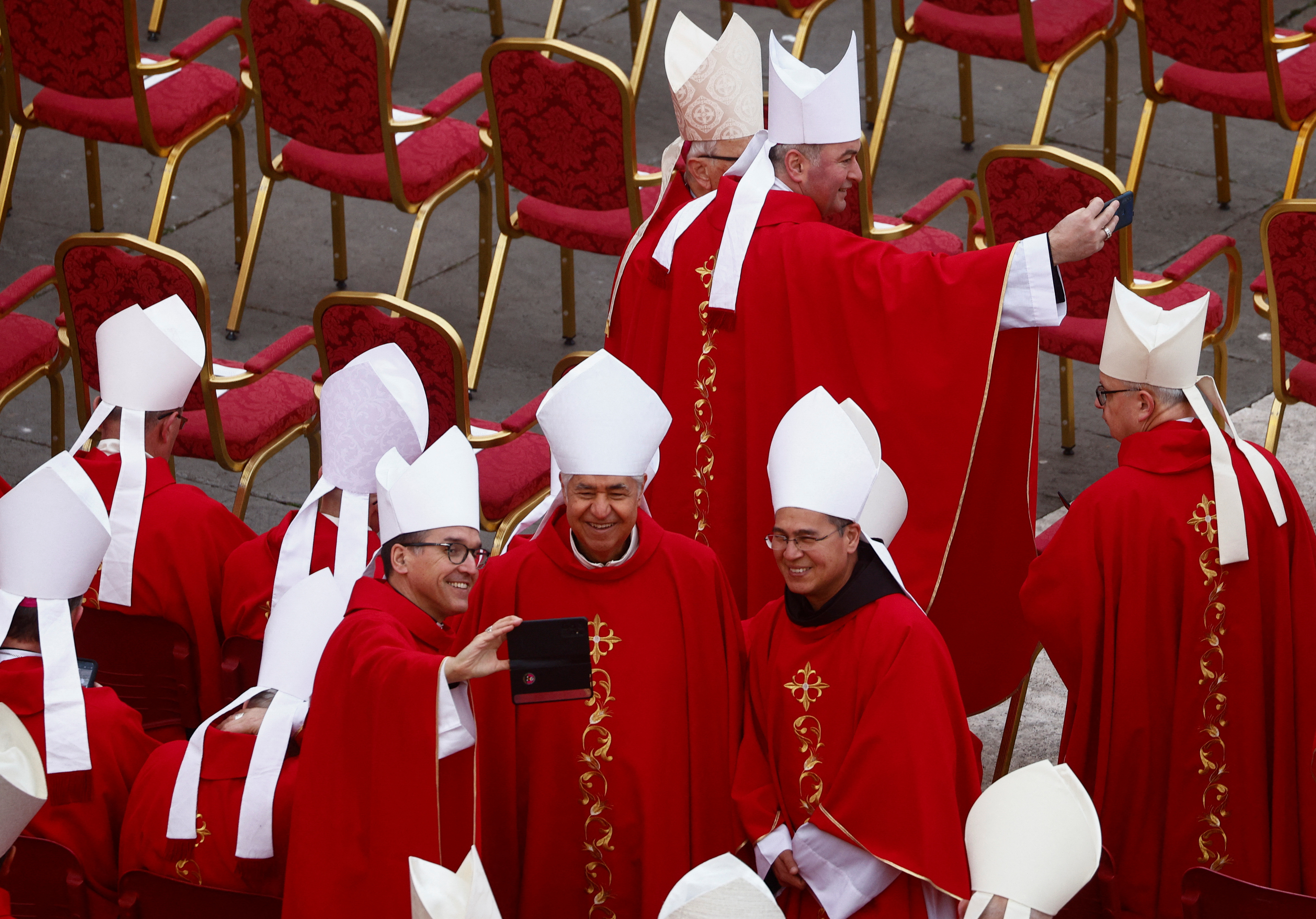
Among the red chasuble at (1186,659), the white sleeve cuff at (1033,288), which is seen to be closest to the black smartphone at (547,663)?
the red chasuble at (1186,659)

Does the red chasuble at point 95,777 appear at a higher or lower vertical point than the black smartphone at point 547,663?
lower

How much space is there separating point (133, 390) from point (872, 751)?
222cm

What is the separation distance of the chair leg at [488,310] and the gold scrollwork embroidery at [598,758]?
2740 millimetres

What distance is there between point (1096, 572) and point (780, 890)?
3.31 ft

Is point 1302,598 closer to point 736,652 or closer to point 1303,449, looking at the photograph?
point 736,652

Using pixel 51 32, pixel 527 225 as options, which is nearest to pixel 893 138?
pixel 527 225

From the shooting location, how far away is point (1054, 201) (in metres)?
5.11

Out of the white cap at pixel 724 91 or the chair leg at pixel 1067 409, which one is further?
the chair leg at pixel 1067 409

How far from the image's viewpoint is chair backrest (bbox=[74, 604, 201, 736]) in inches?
166

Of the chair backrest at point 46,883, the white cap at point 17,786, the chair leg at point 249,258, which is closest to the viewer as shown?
the white cap at point 17,786

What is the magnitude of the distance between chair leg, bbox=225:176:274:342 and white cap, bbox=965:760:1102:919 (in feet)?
14.2

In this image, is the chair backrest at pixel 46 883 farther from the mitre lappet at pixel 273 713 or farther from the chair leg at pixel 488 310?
the chair leg at pixel 488 310

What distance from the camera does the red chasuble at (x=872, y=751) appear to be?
314 cm

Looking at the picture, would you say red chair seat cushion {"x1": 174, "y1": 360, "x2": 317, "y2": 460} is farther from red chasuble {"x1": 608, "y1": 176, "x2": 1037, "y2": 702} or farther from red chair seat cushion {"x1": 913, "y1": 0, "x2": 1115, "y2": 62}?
red chair seat cushion {"x1": 913, "y1": 0, "x2": 1115, "y2": 62}
